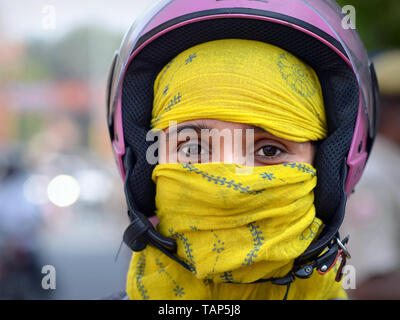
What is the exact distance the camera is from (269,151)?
180 cm

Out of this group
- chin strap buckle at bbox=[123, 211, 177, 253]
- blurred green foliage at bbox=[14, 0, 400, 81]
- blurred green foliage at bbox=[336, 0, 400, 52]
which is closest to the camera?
chin strap buckle at bbox=[123, 211, 177, 253]

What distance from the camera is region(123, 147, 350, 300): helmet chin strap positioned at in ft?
5.66

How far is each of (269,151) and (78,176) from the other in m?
17.0

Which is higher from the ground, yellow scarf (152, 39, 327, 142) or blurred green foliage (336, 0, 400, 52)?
blurred green foliage (336, 0, 400, 52)

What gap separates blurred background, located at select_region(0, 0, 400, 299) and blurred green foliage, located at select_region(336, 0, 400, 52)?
0.04 ft

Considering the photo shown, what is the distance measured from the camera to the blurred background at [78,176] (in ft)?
11.1

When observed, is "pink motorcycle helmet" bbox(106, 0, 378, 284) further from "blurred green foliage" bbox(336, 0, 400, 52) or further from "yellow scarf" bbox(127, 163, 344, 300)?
"blurred green foliage" bbox(336, 0, 400, 52)

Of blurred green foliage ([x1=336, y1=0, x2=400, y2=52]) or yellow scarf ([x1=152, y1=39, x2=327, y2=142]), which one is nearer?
yellow scarf ([x1=152, y1=39, x2=327, y2=142])

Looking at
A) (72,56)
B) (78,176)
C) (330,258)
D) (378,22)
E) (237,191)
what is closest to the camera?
(237,191)

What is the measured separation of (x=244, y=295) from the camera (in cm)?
180

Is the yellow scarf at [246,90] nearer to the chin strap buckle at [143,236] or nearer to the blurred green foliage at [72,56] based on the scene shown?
the chin strap buckle at [143,236]

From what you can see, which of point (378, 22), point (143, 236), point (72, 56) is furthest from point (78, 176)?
point (143, 236)

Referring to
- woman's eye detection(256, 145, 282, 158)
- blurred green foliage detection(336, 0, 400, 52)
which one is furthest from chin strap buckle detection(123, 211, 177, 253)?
blurred green foliage detection(336, 0, 400, 52)

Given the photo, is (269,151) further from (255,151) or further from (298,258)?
(298,258)
